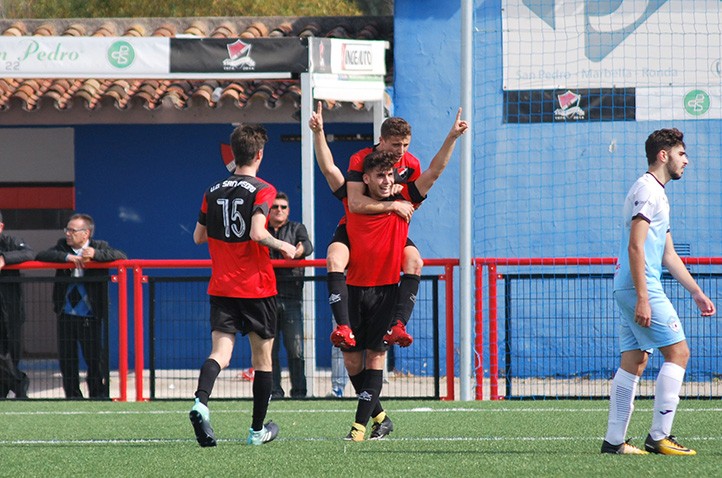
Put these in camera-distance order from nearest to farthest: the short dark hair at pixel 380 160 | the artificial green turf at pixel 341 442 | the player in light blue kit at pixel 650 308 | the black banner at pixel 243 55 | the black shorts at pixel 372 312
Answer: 1. the artificial green turf at pixel 341 442
2. the player in light blue kit at pixel 650 308
3. the short dark hair at pixel 380 160
4. the black shorts at pixel 372 312
5. the black banner at pixel 243 55

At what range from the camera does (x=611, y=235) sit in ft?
46.9

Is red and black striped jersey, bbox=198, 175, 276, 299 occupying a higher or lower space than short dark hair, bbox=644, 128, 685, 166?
lower

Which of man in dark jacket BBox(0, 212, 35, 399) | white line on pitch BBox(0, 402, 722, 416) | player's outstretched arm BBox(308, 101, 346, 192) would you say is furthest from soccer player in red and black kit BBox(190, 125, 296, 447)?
man in dark jacket BBox(0, 212, 35, 399)

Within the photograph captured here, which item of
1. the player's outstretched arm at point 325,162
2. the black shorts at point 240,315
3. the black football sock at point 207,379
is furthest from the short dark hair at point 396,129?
the black football sock at point 207,379

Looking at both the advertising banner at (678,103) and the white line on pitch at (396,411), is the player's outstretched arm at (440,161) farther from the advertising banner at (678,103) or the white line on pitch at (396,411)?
the advertising banner at (678,103)

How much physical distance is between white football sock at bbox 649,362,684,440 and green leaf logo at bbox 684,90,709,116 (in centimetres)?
815

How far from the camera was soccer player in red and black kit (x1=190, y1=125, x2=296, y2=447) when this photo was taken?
7262 millimetres

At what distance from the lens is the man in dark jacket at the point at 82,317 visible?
11727 mm

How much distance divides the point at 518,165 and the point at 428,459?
8.20m

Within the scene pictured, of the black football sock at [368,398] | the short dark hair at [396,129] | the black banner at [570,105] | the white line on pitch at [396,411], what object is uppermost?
the black banner at [570,105]

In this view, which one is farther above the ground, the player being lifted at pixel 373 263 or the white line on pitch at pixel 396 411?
the player being lifted at pixel 373 263

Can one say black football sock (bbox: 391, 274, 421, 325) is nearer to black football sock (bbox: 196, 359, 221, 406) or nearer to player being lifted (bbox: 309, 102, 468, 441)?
player being lifted (bbox: 309, 102, 468, 441)

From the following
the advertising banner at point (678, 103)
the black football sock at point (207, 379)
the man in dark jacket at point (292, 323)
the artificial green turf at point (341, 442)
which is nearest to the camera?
the artificial green turf at point (341, 442)

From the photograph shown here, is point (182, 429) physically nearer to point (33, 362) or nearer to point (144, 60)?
point (33, 362)
